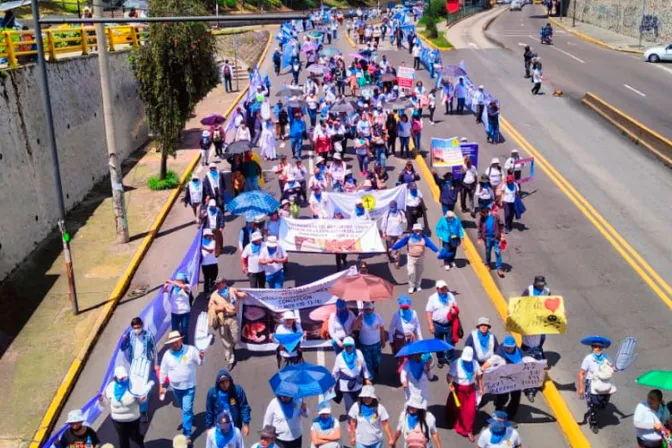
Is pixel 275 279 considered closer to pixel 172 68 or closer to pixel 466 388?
pixel 466 388

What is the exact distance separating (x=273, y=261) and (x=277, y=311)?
128 centimetres

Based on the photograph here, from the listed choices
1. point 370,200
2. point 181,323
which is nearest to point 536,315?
point 181,323

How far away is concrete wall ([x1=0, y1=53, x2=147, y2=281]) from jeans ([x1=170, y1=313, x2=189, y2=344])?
5178 millimetres

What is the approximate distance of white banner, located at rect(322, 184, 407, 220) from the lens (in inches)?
674

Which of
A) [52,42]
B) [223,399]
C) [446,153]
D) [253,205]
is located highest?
[52,42]

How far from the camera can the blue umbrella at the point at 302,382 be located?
8977 millimetres

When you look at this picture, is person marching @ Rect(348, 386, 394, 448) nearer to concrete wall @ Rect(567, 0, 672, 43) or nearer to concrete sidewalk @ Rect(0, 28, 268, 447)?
concrete sidewalk @ Rect(0, 28, 268, 447)

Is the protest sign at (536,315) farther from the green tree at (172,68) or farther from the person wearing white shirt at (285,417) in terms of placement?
the green tree at (172,68)

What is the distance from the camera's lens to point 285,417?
30.0 ft

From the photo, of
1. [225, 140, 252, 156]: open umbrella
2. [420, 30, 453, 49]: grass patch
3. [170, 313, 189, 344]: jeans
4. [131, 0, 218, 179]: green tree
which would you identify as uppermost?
[131, 0, 218, 179]: green tree

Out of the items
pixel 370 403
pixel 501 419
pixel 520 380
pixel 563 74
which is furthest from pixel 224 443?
pixel 563 74

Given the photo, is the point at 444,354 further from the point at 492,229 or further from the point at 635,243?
the point at 635,243

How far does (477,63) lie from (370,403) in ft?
116

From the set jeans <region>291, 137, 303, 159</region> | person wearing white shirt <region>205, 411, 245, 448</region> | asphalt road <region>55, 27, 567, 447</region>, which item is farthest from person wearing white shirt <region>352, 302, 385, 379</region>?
jeans <region>291, 137, 303, 159</region>
